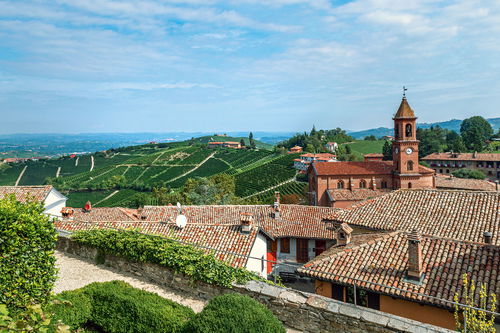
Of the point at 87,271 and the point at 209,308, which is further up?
the point at 209,308

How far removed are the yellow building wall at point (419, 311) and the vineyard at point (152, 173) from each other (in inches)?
2134

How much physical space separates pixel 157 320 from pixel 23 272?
9.92 ft

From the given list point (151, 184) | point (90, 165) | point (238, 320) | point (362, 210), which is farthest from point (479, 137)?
point (90, 165)

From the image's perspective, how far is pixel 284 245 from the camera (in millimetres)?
24219

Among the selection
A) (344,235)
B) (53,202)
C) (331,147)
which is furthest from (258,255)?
(331,147)

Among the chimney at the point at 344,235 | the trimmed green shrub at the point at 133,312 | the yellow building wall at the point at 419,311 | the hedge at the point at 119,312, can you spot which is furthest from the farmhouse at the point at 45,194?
the yellow building wall at the point at 419,311

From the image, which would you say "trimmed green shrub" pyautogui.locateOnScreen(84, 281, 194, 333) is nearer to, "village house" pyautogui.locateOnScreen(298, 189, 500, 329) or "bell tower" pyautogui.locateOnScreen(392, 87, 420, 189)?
"village house" pyautogui.locateOnScreen(298, 189, 500, 329)

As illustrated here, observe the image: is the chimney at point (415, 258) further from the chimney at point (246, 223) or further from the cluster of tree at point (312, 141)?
the cluster of tree at point (312, 141)

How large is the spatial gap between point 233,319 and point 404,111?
51.9 metres

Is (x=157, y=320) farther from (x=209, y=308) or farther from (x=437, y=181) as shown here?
(x=437, y=181)

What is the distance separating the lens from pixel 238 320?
6.04 metres

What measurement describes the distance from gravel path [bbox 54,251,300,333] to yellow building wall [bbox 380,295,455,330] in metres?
6.74

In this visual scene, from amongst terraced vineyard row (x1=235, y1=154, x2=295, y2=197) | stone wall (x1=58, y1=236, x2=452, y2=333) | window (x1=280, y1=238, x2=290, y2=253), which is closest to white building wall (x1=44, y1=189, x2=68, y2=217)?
window (x1=280, y1=238, x2=290, y2=253)

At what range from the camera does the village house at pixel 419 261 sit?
11.2m
